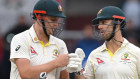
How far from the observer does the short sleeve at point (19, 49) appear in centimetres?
525

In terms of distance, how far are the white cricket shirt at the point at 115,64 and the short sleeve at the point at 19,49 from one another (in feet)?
3.61

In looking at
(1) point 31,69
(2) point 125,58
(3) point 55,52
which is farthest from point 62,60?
(2) point 125,58

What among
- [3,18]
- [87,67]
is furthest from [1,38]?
[87,67]

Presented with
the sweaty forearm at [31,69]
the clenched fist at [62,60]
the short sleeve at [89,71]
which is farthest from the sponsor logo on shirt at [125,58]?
the sweaty forearm at [31,69]

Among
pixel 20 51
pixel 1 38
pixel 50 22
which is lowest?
pixel 1 38

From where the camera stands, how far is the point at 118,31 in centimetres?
588

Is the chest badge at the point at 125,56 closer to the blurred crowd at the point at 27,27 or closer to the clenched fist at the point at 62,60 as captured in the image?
the clenched fist at the point at 62,60

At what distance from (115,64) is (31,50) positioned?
1270 millimetres

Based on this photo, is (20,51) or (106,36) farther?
(106,36)

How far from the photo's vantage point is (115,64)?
18.5 feet

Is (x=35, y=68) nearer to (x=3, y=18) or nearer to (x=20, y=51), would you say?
(x=20, y=51)

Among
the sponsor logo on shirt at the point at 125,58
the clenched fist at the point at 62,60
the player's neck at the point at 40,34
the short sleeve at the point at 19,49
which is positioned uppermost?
the player's neck at the point at 40,34

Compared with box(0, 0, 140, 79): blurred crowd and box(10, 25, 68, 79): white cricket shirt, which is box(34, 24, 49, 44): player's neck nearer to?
box(10, 25, 68, 79): white cricket shirt

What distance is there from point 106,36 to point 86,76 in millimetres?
689
